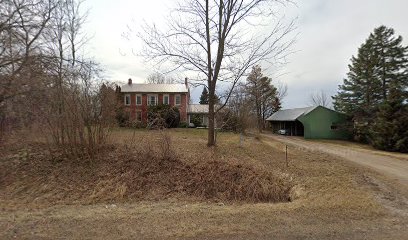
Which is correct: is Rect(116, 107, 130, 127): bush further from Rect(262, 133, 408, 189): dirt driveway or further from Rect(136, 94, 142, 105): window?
Rect(136, 94, 142, 105): window

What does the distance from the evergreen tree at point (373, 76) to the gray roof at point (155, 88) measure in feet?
74.0

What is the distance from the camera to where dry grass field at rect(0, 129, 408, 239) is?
5.27 m

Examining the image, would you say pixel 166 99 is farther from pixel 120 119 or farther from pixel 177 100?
pixel 120 119

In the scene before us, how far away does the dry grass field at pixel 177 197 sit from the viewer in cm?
527

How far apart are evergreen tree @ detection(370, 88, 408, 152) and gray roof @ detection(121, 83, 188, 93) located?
26037mm

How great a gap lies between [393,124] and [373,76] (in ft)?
28.2

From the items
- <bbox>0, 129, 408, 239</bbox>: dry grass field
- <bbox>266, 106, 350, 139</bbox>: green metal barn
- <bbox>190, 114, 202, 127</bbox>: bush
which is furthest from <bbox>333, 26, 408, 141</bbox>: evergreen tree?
<bbox>0, 129, 408, 239</bbox>: dry grass field

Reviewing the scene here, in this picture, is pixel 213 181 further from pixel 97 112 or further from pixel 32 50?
pixel 32 50

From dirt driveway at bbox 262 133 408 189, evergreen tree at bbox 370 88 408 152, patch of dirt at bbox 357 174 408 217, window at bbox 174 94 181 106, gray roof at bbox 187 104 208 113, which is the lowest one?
dirt driveway at bbox 262 133 408 189

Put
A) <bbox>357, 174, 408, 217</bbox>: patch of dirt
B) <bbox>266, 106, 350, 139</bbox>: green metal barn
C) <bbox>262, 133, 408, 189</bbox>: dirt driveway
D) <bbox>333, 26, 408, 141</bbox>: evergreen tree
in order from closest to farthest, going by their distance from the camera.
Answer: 1. <bbox>357, 174, 408, 217</bbox>: patch of dirt
2. <bbox>262, 133, 408, 189</bbox>: dirt driveway
3. <bbox>333, 26, 408, 141</bbox>: evergreen tree
4. <bbox>266, 106, 350, 139</bbox>: green metal barn

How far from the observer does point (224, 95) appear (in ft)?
55.2

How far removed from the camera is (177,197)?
8570 mm

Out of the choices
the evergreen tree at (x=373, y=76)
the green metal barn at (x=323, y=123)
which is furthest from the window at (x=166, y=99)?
the evergreen tree at (x=373, y=76)

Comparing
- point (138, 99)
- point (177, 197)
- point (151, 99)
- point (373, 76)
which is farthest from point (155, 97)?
point (177, 197)
